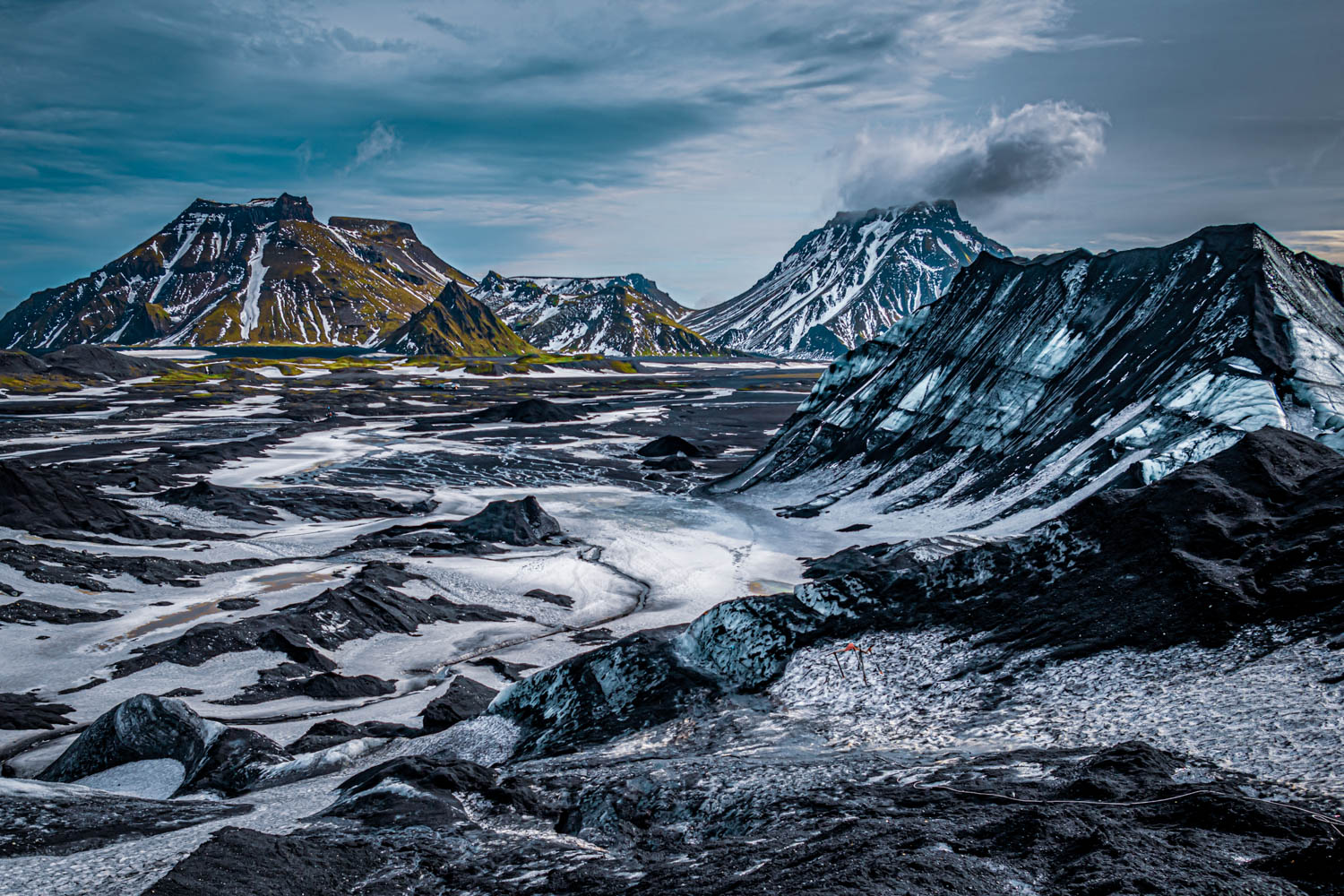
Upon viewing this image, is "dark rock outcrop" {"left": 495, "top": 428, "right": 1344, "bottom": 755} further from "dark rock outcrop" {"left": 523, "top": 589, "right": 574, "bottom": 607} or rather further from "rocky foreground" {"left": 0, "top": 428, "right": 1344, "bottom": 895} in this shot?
"dark rock outcrop" {"left": 523, "top": 589, "right": 574, "bottom": 607}

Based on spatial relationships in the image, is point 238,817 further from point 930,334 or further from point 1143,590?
point 930,334

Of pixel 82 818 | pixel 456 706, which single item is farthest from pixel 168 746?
pixel 456 706

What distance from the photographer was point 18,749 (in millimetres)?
25047

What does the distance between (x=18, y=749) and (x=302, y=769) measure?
10.8 m

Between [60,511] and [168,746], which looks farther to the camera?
[60,511]

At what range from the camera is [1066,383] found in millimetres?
57594

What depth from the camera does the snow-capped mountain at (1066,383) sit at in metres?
44.7

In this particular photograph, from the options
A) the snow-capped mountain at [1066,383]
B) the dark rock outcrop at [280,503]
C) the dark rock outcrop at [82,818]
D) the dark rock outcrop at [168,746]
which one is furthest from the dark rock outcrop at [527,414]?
the dark rock outcrop at [82,818]

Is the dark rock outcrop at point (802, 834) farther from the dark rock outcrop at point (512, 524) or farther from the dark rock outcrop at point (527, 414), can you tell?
the dark rock outcrop at point (527, 414)

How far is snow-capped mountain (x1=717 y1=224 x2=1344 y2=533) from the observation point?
4472 cm

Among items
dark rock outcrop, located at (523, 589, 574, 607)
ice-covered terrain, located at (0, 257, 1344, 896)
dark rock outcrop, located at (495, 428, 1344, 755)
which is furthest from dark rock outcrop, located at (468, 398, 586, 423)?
dark rock outcrop, located at (495, 428, 1344, 755)

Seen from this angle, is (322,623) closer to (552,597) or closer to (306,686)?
(306,686)

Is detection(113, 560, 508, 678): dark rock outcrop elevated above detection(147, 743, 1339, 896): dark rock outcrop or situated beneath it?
situated beneath

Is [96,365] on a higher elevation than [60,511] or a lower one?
higher
